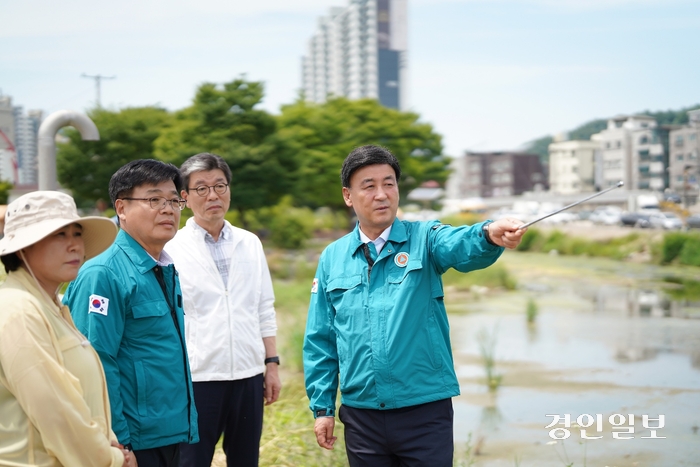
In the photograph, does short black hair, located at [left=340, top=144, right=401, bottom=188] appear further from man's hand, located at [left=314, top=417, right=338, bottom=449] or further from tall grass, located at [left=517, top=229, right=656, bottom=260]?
tall grass, located at [left=517, top=229, right=656, bottom=260]

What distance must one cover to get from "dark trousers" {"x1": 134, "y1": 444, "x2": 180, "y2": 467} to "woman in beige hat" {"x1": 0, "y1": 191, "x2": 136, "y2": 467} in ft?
1.08

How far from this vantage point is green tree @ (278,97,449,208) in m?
23.0

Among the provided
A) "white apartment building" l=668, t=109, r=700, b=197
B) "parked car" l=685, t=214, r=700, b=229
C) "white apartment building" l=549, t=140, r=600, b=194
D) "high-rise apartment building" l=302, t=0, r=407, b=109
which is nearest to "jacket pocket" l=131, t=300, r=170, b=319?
"parked car" l=685, t=214, r=700, b=229

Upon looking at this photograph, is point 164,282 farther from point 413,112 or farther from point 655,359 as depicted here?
point 413,112

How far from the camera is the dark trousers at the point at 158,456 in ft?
6.91

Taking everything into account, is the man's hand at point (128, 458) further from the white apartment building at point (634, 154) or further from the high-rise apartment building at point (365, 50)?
the high-rise apartment building at point (365, 50)

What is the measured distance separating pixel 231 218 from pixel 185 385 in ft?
Answer: 58.6

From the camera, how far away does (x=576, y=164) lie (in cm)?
7238

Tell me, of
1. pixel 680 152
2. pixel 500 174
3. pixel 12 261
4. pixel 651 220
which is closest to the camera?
pixel 12 261

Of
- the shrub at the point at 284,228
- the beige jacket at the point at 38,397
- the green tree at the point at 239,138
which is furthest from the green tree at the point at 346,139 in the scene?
the beige jacket at the point at 38,397

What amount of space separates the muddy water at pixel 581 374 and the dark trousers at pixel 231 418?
181cm

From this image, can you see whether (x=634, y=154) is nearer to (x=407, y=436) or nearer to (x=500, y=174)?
(x=500, y=174)

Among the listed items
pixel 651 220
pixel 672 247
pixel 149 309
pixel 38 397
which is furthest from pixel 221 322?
pixel 651 220

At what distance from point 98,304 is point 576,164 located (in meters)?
74.2
